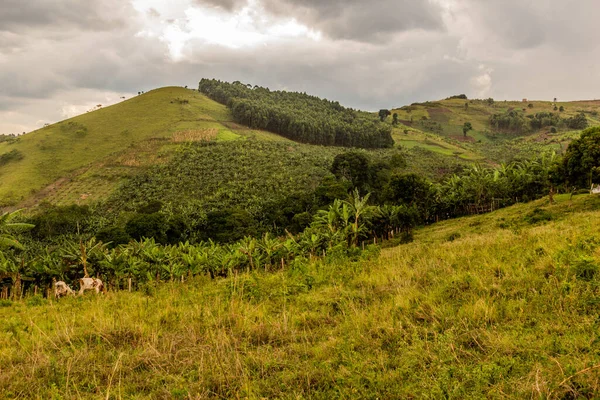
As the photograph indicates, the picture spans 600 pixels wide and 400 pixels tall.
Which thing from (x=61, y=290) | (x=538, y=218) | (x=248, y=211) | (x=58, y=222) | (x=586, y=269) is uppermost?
(x=586, y=269)

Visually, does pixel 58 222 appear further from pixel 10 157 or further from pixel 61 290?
pixel 10 157

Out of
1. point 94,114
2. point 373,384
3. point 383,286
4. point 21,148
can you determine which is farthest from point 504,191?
point 94,114

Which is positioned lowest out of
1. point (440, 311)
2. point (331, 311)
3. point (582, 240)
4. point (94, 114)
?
point (331, 311)

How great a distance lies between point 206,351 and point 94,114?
17268 centimetres

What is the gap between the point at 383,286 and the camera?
300 inches

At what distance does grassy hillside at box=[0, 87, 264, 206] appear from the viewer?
3568 inches

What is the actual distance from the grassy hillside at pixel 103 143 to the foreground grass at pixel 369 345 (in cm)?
9127

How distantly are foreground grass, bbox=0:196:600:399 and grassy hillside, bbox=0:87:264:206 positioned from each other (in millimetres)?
91268

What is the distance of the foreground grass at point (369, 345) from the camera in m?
3.81

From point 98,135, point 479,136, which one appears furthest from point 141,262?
point 479,136

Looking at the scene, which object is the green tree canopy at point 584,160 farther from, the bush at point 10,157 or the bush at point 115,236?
the bush at point 10,157

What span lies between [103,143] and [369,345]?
13670 centimetres

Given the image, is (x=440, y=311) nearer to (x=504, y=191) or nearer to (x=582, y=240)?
(x=582, y=240)

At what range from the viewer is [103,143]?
117m
